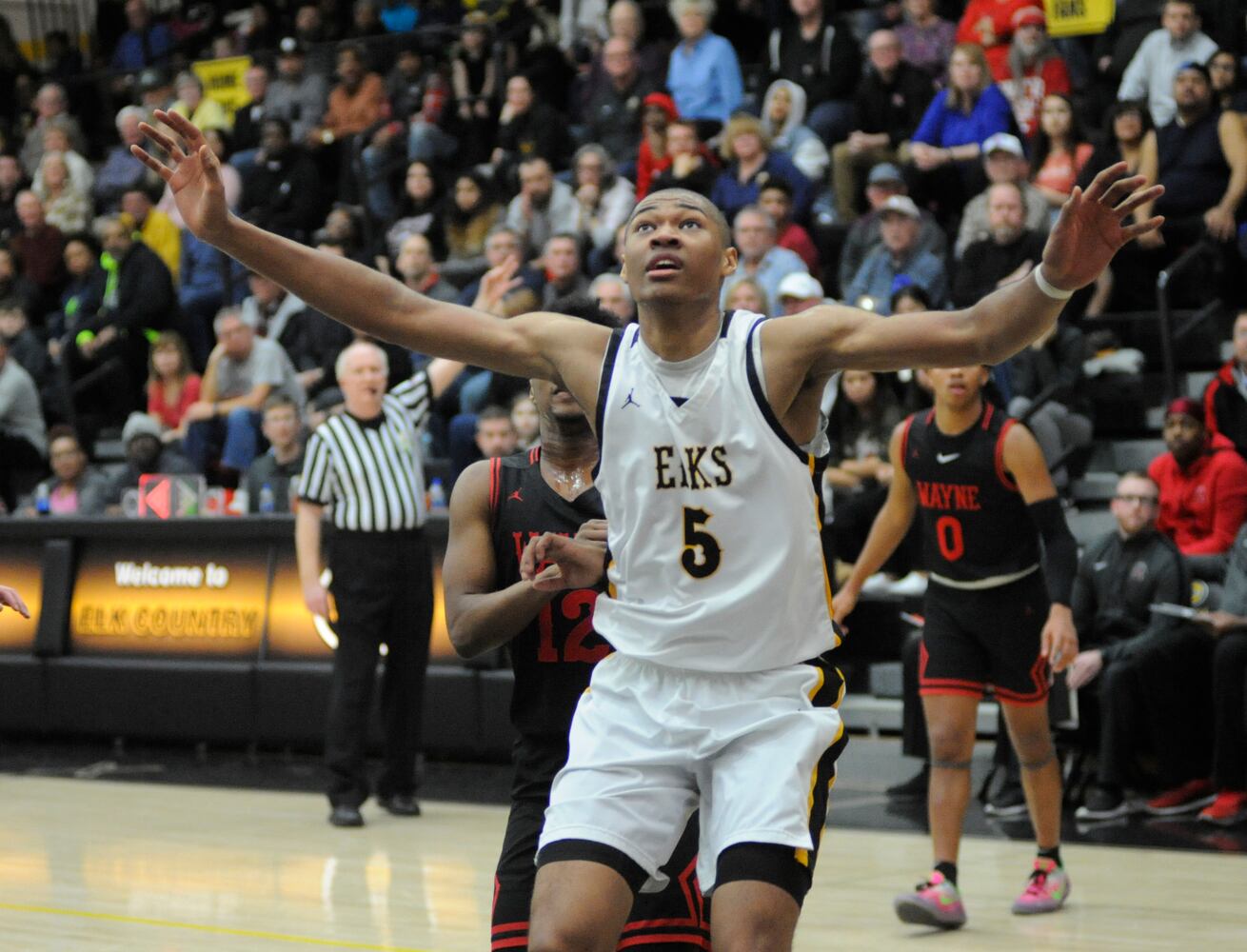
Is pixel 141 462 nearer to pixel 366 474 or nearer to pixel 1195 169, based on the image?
pixel 366 474

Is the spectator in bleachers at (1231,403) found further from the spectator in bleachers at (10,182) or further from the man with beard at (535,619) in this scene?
the spectator in bleachers at (10,182)

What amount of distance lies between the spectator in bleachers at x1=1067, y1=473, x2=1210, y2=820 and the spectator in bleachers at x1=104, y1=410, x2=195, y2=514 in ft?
21.7

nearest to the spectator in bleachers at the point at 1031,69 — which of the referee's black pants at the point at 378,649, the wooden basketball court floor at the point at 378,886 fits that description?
the referee's black pants at the point at 378,649

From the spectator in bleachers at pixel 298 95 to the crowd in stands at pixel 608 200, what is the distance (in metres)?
0.03

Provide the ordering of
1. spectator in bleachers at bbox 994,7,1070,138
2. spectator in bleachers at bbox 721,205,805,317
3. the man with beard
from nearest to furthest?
the man with beard
spectator in bleachers at bbox 721,205,805,317
spectator in bleachers at bbox 994,7,1070,138

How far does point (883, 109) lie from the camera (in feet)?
43.3

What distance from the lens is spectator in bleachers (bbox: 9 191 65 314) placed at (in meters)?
17.2

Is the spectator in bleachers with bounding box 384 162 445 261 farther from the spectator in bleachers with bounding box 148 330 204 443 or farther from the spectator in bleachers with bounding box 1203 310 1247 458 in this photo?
the spectator in bleachers with bounding box 1203 310 1247 458

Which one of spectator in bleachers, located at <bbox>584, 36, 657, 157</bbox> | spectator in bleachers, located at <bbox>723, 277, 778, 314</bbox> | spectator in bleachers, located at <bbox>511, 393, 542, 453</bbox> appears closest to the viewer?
spectator in bleachers, located at <bbox>511, 393, 542, 453</bbox>

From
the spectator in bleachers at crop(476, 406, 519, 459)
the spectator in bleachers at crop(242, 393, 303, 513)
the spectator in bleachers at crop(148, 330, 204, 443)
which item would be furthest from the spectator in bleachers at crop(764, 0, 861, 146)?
the spectator in bleachers at crop(148, 330, 204, 443)

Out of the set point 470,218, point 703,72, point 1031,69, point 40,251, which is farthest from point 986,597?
point 40,251

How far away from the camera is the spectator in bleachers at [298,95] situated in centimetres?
1748

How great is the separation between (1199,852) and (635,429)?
4.95m

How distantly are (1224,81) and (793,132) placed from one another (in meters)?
2.95
